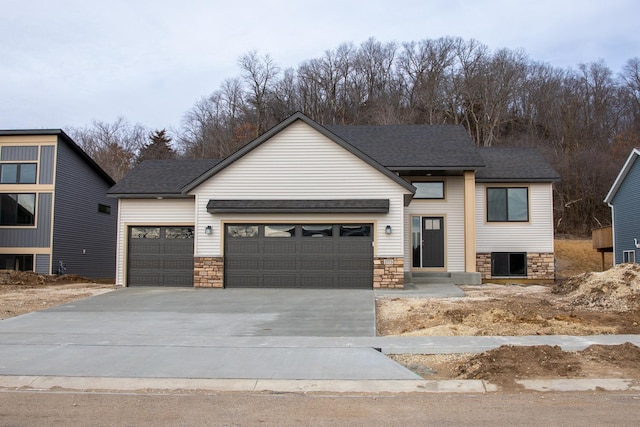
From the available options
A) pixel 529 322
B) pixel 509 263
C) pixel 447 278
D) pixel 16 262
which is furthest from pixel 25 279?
pixel 529 322

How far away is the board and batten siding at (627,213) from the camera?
84.1ft

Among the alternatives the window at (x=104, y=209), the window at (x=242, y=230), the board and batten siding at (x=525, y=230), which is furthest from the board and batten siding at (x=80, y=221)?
the board and batten siding at (x=525, y=230)

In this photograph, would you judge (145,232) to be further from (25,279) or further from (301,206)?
(25,279)

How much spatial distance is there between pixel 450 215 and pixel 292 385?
619 inches

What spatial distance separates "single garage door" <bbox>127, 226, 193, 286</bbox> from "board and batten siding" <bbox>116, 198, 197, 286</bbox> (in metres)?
0.27

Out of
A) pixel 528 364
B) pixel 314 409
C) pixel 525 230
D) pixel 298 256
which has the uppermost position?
pixel 525 230

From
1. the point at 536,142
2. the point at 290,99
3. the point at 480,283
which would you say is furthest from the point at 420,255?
the point at 290,99

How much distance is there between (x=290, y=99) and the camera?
53.3 meters

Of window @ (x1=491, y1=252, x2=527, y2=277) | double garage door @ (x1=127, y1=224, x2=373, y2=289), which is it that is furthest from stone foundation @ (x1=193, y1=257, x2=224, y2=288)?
window @ (x1=491, y1=252, x2=527, y2=277)

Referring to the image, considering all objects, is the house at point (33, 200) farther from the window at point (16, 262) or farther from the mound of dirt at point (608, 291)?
the mound of dirt at point (608, 291)

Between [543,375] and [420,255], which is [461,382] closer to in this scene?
[543,375]

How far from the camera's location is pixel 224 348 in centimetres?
1027

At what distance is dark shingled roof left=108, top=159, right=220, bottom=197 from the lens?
21.5 metres

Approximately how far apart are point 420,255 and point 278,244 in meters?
6.13
